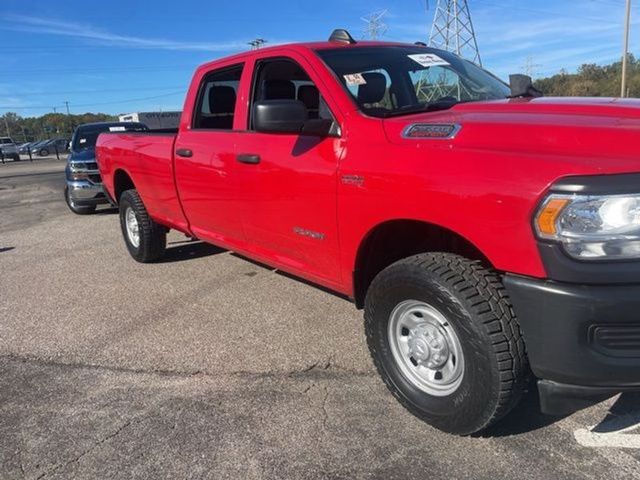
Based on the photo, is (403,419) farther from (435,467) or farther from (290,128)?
(290,128)

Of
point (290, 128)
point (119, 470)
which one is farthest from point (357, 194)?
point (119, 470)

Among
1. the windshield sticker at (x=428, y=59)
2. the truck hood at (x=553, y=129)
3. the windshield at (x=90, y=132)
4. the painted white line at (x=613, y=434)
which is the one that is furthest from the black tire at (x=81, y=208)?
the painted white line at (x=613, y=434)

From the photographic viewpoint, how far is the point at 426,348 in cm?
282

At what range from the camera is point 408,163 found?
8.73ft

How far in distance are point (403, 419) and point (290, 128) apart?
171cm

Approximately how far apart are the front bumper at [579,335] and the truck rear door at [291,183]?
1282mm

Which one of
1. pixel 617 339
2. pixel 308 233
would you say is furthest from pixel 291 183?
pixel 617 339

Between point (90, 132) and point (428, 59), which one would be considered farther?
point (90, 132)

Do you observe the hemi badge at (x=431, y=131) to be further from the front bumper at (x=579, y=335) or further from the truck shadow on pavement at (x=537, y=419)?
the truck shadow on pavement at (x=537, y=419)

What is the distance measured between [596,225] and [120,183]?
577 cm

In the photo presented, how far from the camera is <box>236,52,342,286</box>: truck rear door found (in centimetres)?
324

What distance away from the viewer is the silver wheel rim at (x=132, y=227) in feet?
21.1

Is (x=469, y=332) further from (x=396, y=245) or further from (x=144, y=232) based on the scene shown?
(x=144, y=232)

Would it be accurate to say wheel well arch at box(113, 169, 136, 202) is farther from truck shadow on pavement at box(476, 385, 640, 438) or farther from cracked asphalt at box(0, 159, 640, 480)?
truck shadow on pavement at box(476, 385, 640, 438)
